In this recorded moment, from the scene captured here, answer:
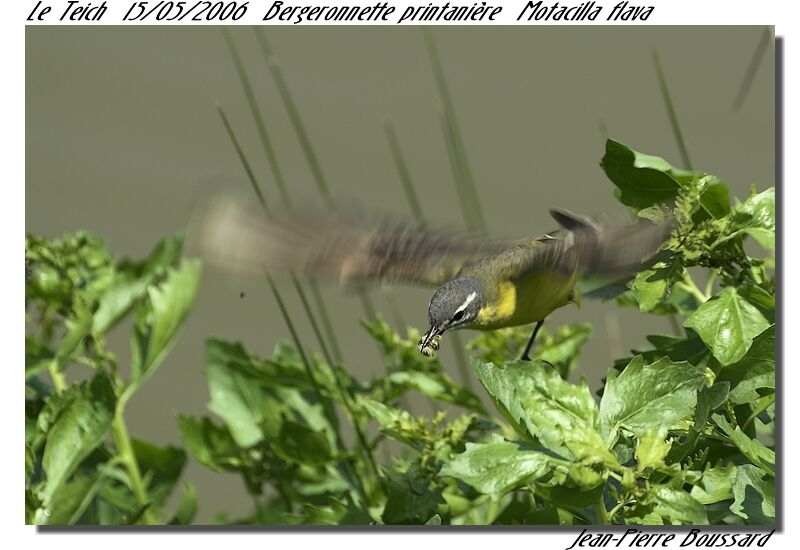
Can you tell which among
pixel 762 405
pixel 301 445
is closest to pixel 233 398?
pixel 301 445

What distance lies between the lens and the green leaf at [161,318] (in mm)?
1234

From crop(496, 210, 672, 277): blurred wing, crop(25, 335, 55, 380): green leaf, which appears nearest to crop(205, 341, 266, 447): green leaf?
crop(25, 335, 55, 380): green leaf

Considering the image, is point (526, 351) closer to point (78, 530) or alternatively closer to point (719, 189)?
point (719, 189)

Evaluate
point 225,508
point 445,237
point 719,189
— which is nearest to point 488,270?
point 445,237

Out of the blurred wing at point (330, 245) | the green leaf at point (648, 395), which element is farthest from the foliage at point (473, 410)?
the blurred wing at point (330, 245)

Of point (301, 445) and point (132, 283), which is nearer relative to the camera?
point (301, 445)

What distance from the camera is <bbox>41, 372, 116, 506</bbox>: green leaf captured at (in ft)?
3.64

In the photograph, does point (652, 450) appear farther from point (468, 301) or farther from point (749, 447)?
point (468, 301)

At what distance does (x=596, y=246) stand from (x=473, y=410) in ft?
1.08

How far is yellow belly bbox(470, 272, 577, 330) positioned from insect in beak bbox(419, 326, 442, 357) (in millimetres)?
62

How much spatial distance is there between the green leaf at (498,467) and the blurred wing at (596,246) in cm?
22

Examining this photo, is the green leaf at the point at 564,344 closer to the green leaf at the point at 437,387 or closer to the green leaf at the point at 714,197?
the green leaf at the point at 437,387

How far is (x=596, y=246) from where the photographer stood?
0.93 m

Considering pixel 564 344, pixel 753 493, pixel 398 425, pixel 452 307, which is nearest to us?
pixel 753 493
